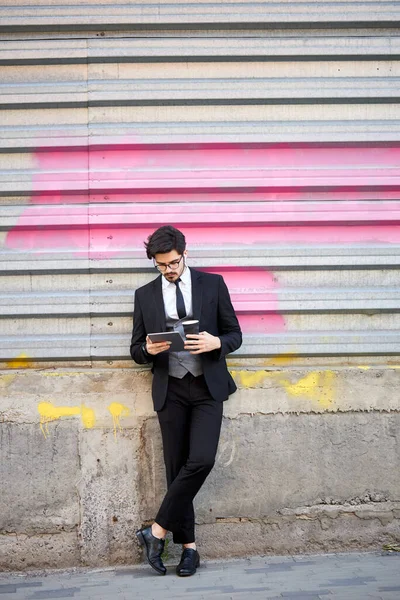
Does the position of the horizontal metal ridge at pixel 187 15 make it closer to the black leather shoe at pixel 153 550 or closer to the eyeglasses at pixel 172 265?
the eyeglasses at pixel 172 265

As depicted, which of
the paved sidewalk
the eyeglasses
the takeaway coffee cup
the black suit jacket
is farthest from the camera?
the black suit jacket

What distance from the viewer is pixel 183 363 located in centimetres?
542

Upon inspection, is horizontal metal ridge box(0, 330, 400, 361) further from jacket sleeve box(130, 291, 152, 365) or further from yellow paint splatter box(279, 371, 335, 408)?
jacket sleeve box(130, 291, 152, 365)

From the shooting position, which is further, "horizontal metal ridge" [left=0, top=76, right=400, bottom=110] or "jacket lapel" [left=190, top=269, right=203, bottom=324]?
"horizontal metal ridge" [left=0, top=76, right=400, bottom=110]

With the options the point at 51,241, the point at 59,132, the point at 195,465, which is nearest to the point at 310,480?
the point at 195,465

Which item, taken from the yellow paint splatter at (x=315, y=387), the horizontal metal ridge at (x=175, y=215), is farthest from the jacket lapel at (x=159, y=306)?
the yellow paint splatter at (x=315, y=387)

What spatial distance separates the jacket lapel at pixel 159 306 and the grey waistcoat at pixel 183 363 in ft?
0.16

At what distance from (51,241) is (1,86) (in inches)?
45.5

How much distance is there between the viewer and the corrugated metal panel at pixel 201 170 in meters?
5.86

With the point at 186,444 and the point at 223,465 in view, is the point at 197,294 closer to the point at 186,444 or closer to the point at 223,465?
the point at 186,444

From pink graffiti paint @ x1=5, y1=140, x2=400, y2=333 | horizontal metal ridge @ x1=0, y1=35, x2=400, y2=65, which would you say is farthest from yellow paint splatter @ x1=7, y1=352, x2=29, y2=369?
horizontal metal ridge @ x1=0, y1=35, x2=400, y2=65

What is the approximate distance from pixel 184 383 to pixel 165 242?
3.08ft

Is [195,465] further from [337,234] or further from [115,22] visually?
[115,22]

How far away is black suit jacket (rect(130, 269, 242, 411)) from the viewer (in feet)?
17.7
